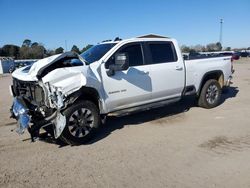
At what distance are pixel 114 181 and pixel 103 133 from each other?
7.57 ft

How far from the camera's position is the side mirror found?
571 centimetres

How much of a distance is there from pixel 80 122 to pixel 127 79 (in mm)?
1423

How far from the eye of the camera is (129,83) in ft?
20.2

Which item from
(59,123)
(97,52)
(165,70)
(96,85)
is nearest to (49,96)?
(59,123)

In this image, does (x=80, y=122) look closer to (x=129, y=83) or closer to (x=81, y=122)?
(x=81, y=122)

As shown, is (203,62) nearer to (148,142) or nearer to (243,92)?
(148,142)

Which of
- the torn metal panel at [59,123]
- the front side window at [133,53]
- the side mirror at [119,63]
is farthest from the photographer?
the front side window at [133,53]

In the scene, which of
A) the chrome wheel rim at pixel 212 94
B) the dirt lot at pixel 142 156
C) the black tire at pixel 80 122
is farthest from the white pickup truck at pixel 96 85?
the chrome wheel rim at pixel 212 94

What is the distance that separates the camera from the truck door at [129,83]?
19.3ft

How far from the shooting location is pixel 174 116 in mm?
7547

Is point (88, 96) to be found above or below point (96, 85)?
below

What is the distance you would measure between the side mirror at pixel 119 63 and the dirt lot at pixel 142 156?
140cm

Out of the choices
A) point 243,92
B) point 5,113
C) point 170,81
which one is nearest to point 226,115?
point 170,81

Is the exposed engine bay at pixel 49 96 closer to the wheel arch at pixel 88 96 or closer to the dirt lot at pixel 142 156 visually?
the wheel arch at pixel 88 96
